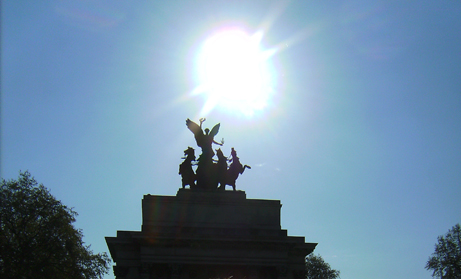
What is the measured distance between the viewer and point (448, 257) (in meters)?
42.8

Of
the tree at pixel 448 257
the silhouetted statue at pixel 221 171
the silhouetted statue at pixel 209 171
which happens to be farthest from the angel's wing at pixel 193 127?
the tree at pixel 448 257

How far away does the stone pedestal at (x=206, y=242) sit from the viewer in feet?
87.1

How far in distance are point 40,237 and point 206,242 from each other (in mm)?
A: 12265

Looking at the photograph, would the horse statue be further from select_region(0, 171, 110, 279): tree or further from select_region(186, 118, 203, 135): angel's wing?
select_region(0, 171, 110, 279): tree

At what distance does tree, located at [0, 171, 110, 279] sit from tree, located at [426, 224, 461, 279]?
90.7ft

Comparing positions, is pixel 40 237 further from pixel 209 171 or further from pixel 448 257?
pixel 448 257

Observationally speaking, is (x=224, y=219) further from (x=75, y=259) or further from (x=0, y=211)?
(x=0, y=211)

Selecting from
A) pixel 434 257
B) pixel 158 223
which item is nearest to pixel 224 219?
pixel 158 223

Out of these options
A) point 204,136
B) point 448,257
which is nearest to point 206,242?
point 204,136

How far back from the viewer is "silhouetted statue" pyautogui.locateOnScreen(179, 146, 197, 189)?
1185 inches

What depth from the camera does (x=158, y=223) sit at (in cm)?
2825

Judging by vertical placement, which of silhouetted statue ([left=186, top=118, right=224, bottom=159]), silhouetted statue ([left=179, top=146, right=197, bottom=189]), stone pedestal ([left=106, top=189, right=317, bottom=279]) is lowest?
stone pedestal ([left=106, top=189, right=317, bottom=279])

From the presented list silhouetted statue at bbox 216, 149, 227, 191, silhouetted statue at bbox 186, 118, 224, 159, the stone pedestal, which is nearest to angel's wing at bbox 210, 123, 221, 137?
silhouetted statue at bbox 186, 118, 224, 159

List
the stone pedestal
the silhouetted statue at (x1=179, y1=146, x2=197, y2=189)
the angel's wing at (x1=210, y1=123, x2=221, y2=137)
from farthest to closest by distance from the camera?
the angel's wing at (x1=210, y1=123, x2=221, y2=137), the silhouetted statue at (x1=179, y1=146, x2=197, y2=189), the stone pedestal
